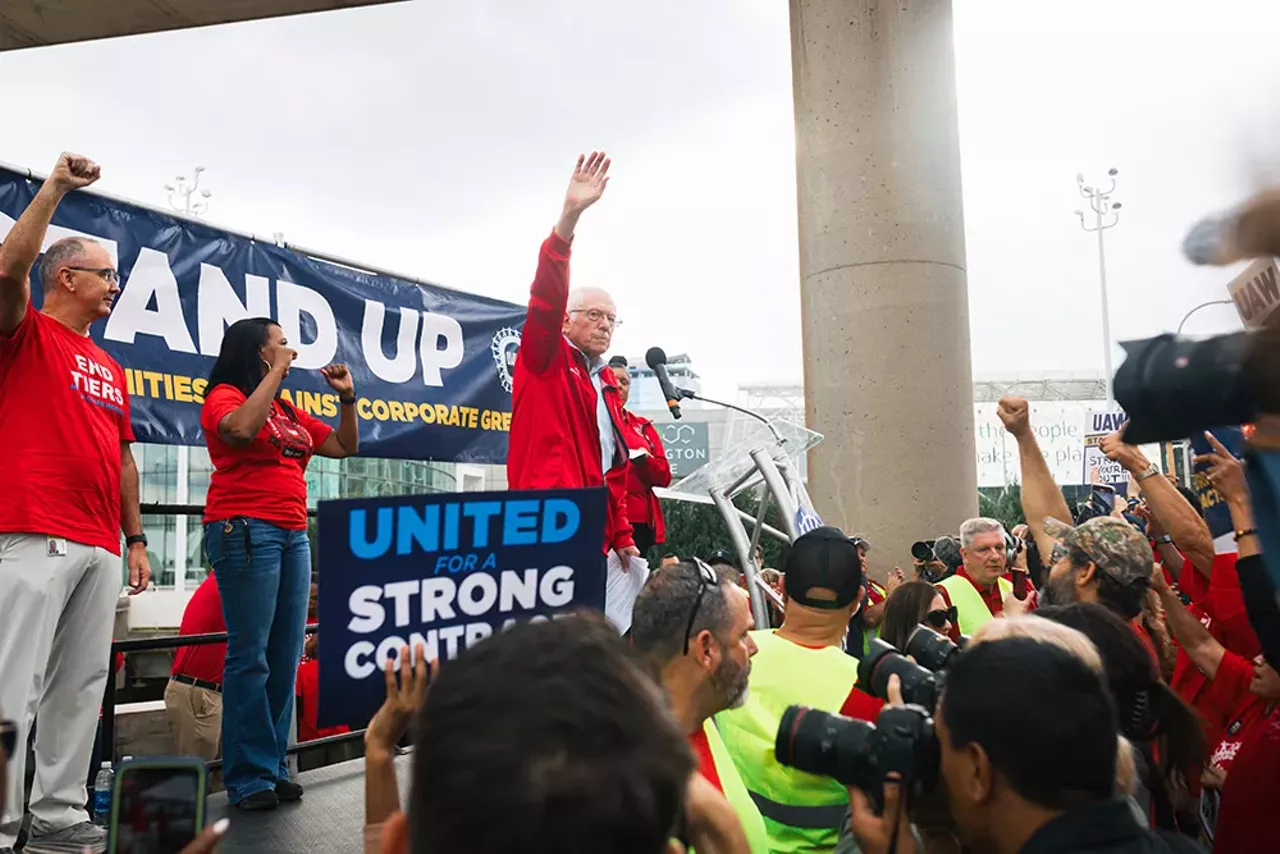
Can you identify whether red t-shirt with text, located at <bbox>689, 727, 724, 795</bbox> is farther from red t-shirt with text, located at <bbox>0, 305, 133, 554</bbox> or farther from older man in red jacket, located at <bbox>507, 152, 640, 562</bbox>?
red t-shirt with text, located at <bbox>0, 305, 133, 554</bbox>

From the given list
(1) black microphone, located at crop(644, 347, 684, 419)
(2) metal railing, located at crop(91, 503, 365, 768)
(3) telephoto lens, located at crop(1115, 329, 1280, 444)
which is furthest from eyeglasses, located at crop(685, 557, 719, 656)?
(1) black microphone, located at crop(644, 347, 684, 419)

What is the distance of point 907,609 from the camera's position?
13.2ft

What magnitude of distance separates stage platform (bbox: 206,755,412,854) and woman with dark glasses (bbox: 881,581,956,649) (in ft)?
5.97

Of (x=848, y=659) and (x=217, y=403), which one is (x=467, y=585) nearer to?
(x=848, y=659)

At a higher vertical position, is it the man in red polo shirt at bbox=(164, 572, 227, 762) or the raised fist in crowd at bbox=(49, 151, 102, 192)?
the raised fist in crowd at bbox=(49, 151, 102, 192)

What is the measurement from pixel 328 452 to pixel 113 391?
1.01 metres

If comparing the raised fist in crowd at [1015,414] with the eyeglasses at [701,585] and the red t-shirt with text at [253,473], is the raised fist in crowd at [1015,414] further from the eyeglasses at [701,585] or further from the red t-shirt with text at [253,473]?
the red t-shirt with text at [253,473]

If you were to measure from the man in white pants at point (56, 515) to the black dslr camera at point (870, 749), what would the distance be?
95.1 inches

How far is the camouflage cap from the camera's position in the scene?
10.7 ft

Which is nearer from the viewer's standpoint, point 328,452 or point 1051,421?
point 328,452

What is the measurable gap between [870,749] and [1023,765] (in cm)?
23

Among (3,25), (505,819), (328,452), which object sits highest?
(3,25)

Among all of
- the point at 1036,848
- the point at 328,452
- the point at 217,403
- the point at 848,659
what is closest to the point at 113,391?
the point at 217,403

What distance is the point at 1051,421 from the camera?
1740 inches
